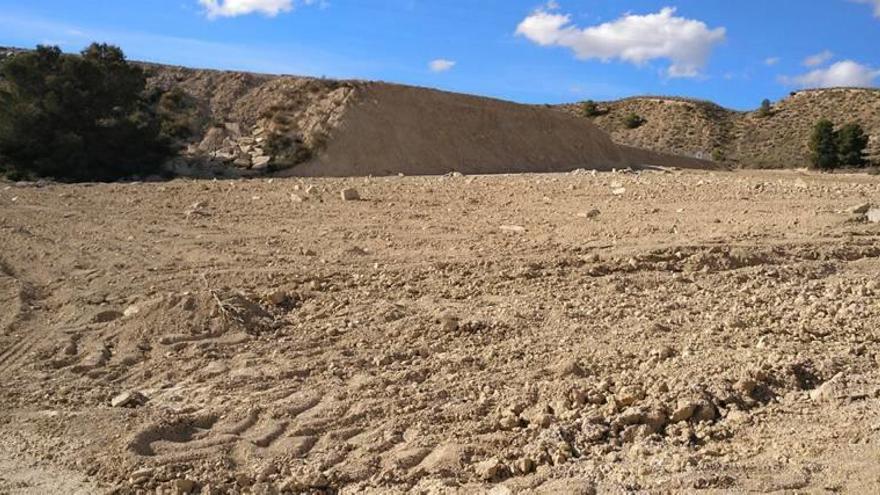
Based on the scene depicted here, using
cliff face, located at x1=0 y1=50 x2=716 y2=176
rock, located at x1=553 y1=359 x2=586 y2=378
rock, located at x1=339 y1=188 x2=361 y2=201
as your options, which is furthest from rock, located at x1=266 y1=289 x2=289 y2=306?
cliff face, located at x1=0 y1=50 x2=716 y2=176

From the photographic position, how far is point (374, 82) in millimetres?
27047

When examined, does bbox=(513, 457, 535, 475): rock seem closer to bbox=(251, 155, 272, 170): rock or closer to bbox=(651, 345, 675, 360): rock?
bbox=(651, 345, 675, 360): rock

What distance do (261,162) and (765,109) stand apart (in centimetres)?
3560

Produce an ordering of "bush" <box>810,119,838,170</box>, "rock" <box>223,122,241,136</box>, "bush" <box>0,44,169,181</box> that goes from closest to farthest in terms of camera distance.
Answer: "bush" <box>0,44,169,181</box> → "rock" <box>223,122,241,136</box> → "bush" <box>810,119,838,170</box>

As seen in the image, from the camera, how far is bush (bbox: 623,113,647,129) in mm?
49594

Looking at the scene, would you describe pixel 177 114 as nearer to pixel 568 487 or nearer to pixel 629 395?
pixel 629 395

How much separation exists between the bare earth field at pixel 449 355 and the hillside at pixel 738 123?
34608 millimetres

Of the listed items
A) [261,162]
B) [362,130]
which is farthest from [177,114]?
[362,130]

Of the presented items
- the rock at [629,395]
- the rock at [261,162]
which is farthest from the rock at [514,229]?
the rock at [261,162]

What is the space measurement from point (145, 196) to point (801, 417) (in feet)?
34.0

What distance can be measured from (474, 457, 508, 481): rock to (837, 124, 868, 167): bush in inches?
1359

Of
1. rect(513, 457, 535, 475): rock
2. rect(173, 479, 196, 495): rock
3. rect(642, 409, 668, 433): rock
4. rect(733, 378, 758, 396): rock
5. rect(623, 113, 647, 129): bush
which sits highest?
rect(623, 113, 647, 129): bush

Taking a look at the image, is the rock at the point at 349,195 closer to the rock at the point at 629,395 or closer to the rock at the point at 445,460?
the rock at the point at 629,395

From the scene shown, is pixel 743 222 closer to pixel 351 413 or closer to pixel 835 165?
pixel 351 413
